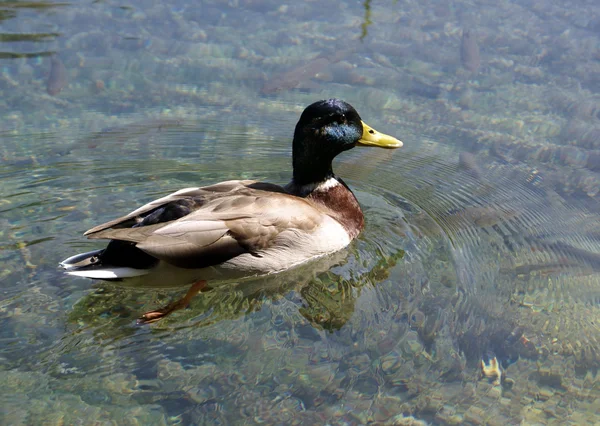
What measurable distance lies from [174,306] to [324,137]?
1696 millimetres

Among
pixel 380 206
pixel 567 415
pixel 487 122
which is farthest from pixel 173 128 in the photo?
pixel 567 415

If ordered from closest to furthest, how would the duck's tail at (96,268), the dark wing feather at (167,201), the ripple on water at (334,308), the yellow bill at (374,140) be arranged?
the ripple on water at (334,308)
the duck's tail at (96,268)
the dark wing feather at (167,201)
the yellow bill at (374,140)

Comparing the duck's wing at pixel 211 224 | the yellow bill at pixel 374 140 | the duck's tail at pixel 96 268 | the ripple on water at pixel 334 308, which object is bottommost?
the ripple on water at pixel 334 308

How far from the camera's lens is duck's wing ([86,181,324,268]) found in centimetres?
470

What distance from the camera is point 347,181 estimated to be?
21.7 ft

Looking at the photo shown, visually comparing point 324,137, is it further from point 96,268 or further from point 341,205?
point 96,268

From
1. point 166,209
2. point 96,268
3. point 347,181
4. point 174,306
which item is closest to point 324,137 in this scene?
point 347,181

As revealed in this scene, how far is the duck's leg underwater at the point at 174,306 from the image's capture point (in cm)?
473

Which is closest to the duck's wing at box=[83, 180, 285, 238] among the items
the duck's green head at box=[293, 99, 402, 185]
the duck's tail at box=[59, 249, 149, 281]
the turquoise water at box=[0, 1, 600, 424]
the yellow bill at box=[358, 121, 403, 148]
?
the duck's tail at box=[59, 249, 149, 281]

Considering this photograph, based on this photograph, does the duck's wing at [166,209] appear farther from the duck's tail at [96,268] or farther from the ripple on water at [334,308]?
the ripple on water at [334,308]

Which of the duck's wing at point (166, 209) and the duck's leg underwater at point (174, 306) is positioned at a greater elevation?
the duck's wing at point (166, 209)

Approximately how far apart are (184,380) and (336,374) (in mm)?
855

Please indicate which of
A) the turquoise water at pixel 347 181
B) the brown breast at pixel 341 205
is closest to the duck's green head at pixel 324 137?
the brown breast at pixel 341 205

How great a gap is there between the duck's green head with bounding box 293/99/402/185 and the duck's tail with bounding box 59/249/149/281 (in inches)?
61.5
